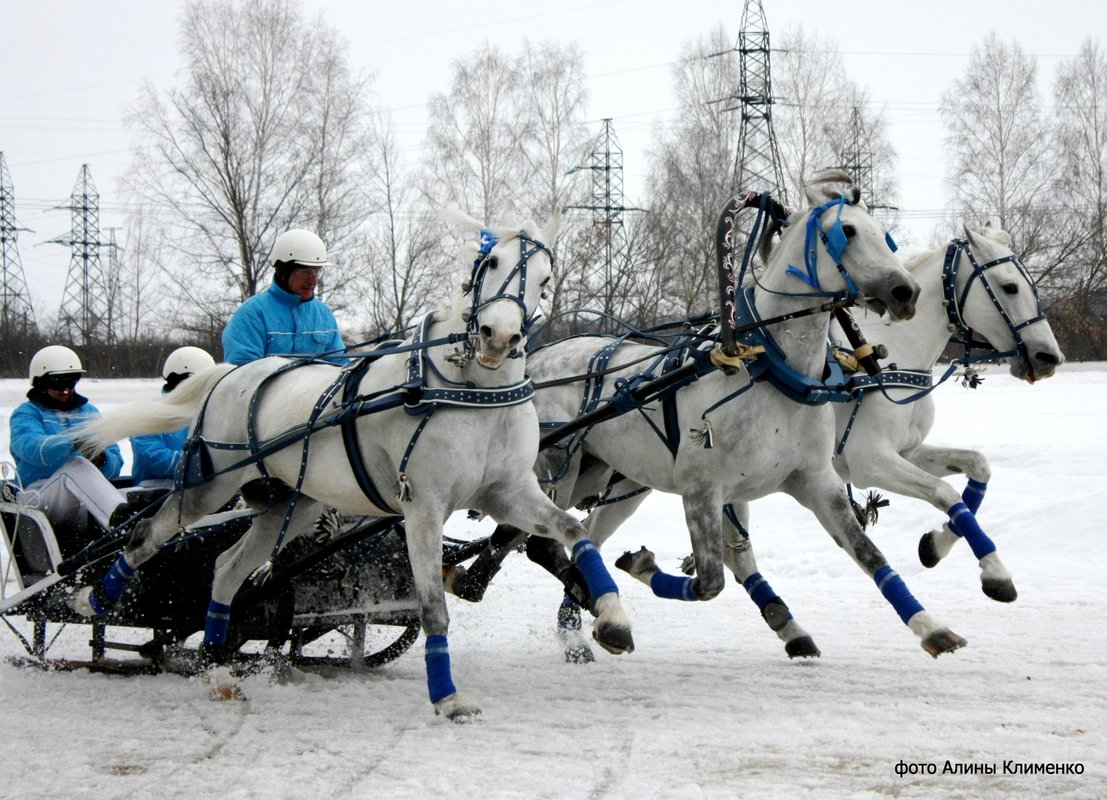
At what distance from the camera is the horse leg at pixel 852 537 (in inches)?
211

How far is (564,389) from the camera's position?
6605 millimetres

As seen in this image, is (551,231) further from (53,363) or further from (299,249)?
(53,363)

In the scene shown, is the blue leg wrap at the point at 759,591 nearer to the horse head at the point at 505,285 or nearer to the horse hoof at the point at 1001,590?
the horse hoof at the point at 1001,590

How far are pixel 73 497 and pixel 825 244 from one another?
407cm

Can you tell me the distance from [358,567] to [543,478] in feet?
3.51

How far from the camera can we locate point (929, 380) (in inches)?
261

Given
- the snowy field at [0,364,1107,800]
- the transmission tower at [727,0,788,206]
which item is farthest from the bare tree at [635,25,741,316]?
the snowy field at [0,364,1107,800]

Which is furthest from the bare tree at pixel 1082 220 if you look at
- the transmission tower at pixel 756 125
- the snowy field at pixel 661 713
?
the snowy field at pixel 661 713

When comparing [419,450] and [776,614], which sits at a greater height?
[419,450]

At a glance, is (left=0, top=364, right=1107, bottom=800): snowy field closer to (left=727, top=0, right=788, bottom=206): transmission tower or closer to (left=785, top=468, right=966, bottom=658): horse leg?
(left=785, top=468, right=966, bottom=658): horse leg

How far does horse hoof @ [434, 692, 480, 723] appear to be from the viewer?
196 inches

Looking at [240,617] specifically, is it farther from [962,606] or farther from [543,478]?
[962,606]

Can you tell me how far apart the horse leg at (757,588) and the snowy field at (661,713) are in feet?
0.48

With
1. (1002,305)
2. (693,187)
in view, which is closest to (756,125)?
(693,187)
